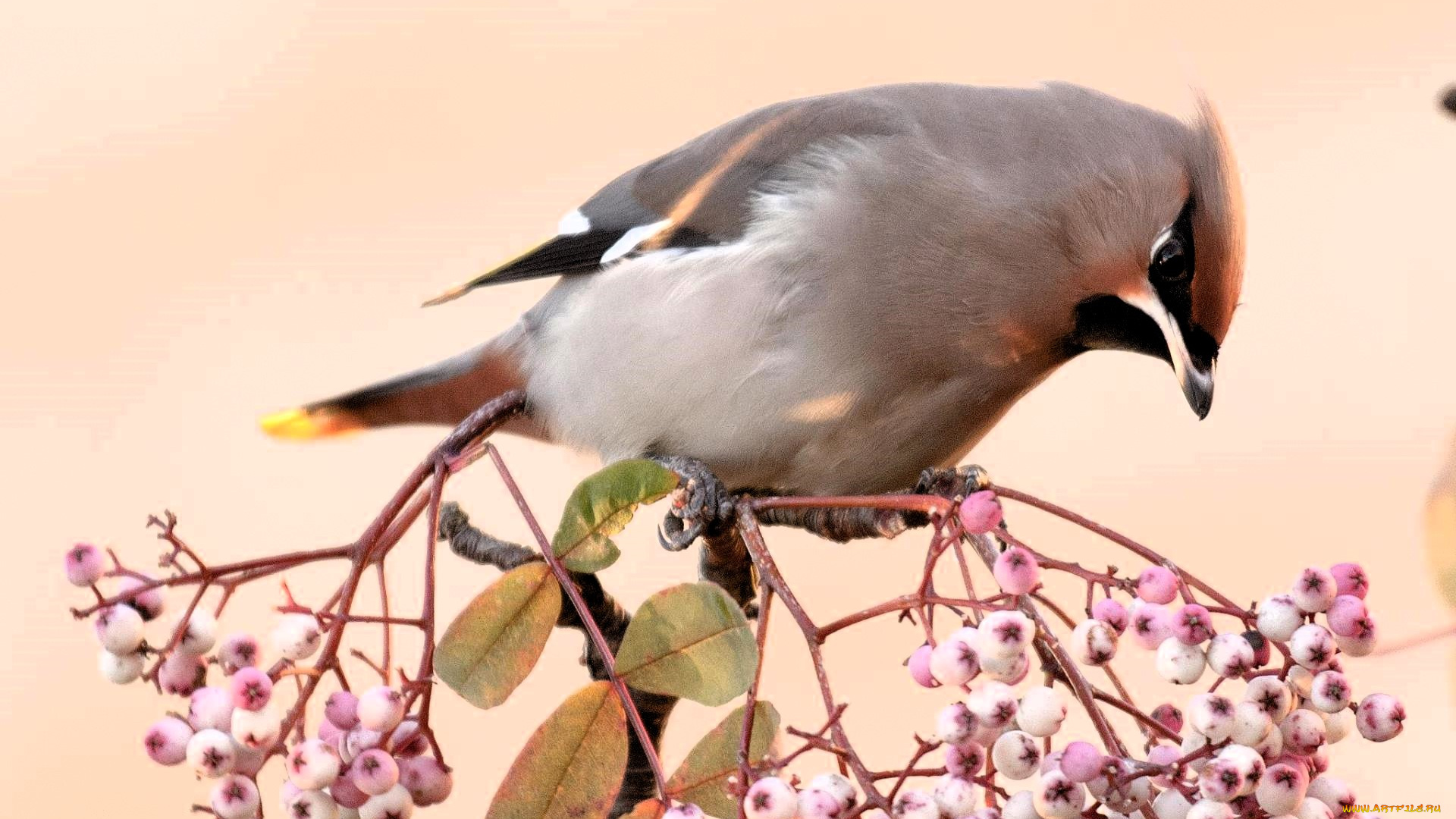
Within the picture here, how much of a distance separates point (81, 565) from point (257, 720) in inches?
6.3

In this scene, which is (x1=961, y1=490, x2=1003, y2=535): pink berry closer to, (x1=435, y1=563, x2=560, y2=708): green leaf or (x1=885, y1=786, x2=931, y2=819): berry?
(x1=885, y1=786, x2=931, y2=819): berry

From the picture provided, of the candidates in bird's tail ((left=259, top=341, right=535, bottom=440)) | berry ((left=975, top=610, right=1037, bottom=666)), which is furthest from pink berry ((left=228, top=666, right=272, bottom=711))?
bird's tail ((left=259, top=341, right=535, bottom=440))

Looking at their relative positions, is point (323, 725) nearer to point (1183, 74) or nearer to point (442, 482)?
point (442, 482)

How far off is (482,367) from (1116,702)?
1234mm

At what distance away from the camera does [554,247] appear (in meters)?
2.02

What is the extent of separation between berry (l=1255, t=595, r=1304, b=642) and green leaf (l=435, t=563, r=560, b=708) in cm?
46

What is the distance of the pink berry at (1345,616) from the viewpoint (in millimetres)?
1017

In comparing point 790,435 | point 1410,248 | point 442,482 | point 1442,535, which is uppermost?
point 442,482

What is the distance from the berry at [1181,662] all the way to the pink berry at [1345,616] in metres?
0.09

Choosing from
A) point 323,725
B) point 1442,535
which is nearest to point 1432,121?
point 1442,535

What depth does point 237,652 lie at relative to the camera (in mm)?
1053

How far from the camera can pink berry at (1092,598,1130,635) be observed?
101 cm

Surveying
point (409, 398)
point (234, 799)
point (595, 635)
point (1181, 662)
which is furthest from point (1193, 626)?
point (409, 398)

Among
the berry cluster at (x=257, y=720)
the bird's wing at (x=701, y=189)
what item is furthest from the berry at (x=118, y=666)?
the bird's wing at (x=701, y=189)
